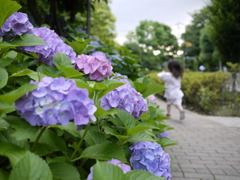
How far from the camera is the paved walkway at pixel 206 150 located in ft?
11.2

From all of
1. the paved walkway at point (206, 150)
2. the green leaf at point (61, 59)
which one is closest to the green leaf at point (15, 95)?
the green leaf at point (61, 59)

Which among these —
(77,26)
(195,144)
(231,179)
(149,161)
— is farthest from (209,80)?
(149,161)

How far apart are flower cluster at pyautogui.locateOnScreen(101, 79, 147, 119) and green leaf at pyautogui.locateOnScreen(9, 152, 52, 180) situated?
0.61 metres

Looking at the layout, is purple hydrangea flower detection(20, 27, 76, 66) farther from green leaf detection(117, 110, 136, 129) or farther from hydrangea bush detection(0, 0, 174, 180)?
green leaf detection(117, 110, 136, 129)

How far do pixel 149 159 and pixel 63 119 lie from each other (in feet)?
2.49

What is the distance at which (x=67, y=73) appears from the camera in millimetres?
1379

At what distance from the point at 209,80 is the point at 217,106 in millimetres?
958

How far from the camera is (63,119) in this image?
86 centimetres

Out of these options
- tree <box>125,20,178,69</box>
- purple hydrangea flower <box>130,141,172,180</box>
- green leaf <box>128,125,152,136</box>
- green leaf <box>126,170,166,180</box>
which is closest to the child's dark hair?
purple hydrangea flower <box>130,141,172,180</box>

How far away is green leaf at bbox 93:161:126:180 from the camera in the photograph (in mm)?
889

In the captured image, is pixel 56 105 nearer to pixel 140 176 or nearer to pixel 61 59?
pixel 140 176

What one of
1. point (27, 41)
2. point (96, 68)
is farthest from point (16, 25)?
point (96, 68)

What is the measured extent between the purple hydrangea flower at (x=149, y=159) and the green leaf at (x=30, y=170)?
0.78 metres

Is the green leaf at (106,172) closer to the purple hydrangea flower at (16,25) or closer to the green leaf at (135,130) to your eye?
the green leaf at (135,130)
